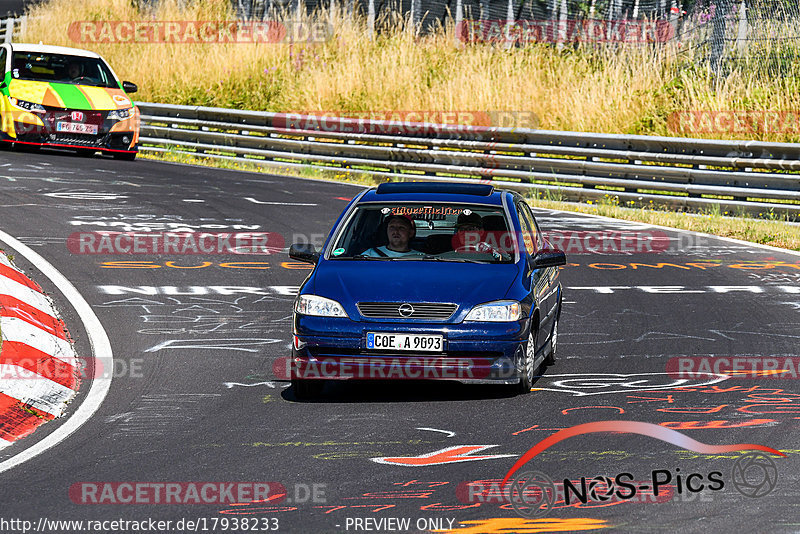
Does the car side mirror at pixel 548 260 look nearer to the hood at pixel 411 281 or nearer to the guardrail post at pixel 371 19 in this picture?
the hood at pixel 411 281

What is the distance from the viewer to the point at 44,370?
9102 mm

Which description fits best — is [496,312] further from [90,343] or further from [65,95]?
[65,95]

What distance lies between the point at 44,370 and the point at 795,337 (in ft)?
20.8

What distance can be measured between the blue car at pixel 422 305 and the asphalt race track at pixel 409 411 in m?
0.27

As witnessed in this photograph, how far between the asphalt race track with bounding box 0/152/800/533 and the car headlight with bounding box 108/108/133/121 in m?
7.65

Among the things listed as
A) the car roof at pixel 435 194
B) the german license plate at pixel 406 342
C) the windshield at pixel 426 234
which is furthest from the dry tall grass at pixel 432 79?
the german license plate at pixel 406 342

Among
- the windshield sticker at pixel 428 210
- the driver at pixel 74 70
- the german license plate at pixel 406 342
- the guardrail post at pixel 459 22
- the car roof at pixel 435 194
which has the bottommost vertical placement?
the german license plate at pixel 406 342

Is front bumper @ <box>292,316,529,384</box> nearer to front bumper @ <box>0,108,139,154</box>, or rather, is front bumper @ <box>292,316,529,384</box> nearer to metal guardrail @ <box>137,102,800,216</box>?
metal guardrail @ <box>137,102,800,216</box>

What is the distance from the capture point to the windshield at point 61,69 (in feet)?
76.5

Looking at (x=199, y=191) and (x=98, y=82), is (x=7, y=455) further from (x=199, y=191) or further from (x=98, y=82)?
(x=98, y=82)

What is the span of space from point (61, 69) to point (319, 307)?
16707 mm

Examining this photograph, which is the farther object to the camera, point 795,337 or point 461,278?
point 795,337

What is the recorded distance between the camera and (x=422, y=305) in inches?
337

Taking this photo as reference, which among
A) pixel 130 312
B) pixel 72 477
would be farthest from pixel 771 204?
pixel 72 477
